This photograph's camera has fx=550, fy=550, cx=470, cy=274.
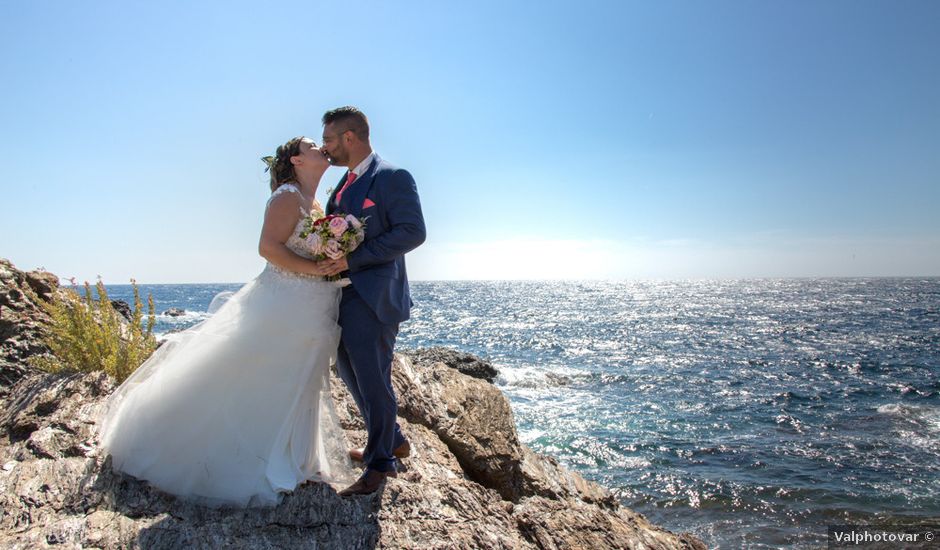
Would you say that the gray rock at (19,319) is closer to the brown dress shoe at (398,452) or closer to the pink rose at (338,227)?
the brown dress shoe at (398,452)

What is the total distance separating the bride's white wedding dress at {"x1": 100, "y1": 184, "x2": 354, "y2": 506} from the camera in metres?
3.62

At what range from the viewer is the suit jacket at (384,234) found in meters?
3.81

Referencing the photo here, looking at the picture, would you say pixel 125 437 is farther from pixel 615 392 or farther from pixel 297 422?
pixel 615 392

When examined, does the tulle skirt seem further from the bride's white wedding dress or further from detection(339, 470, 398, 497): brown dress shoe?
→ detection(339, 470, 398, 497): brown dress shoe

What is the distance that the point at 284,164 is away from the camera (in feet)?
13.6

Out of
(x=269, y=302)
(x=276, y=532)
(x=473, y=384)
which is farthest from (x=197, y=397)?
(x=473, y=384)

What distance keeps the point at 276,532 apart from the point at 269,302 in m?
1.50

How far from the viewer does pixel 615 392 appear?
821 inches

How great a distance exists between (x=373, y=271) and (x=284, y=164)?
111cm

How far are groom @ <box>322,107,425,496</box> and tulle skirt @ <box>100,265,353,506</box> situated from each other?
0.70 ft

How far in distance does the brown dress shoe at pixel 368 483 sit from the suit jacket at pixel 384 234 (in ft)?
3.62

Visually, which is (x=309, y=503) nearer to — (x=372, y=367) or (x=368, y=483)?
(x=368, y=483)

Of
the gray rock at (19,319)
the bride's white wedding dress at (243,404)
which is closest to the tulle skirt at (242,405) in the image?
the bride's white wedding dress at (243,404)

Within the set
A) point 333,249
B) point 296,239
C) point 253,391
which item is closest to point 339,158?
point 296,239
